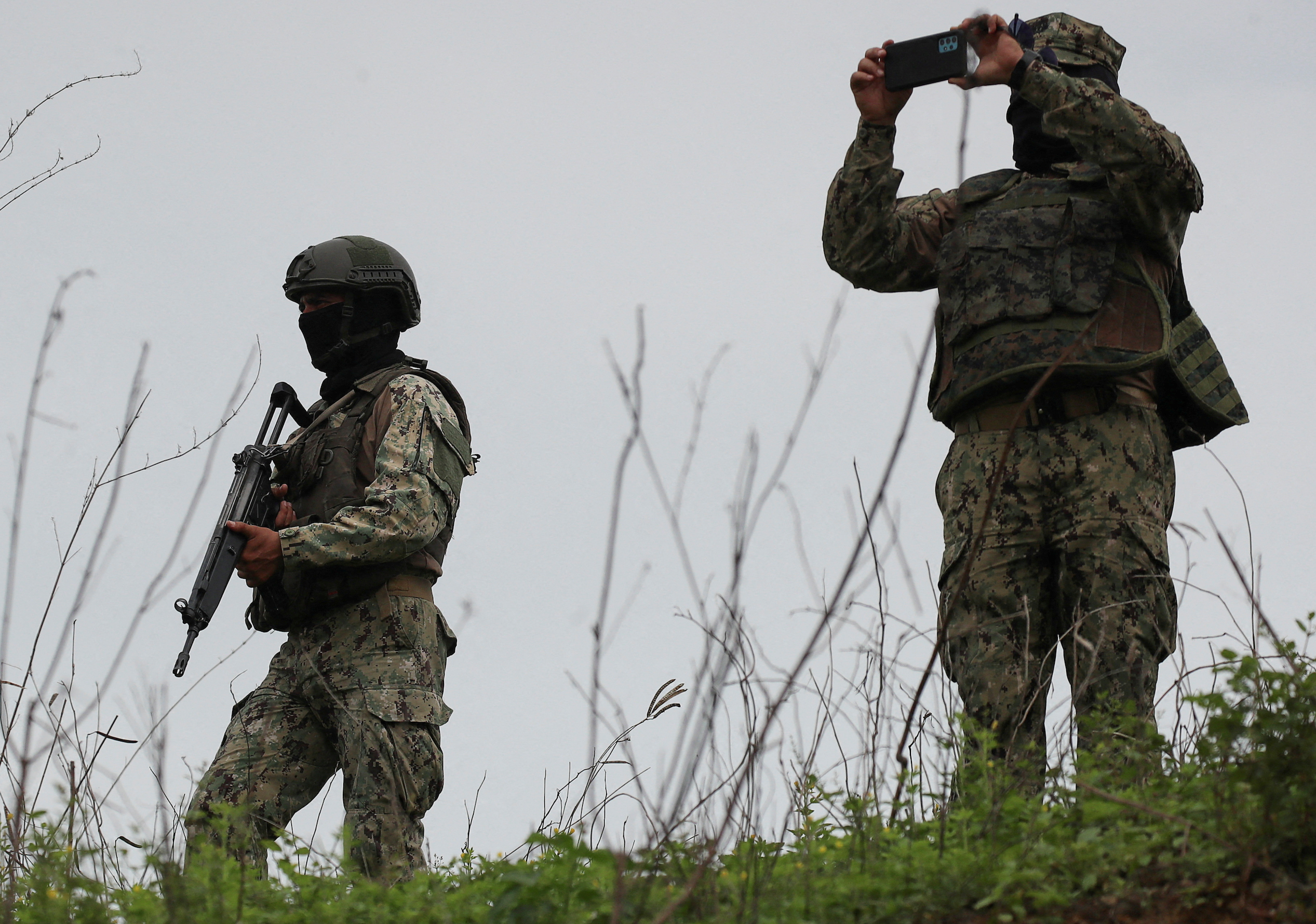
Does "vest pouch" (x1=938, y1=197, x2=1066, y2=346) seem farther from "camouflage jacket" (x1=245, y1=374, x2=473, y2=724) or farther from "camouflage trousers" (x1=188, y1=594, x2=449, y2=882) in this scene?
"camouflage trousers" (x1=188, y1=594, x2=449, y2=882)

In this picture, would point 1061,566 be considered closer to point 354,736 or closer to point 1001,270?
point 1001,270

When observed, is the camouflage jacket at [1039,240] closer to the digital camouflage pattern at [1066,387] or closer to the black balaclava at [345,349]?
the digital camouflage pattern at [1066,387]

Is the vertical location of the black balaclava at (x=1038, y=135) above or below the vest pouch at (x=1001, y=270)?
above

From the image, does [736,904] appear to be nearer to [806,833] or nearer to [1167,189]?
[806,833]

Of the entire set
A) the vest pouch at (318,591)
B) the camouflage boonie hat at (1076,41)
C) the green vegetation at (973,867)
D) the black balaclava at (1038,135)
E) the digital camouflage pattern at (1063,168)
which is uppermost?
the camouflage boonie hat at (1076,41)

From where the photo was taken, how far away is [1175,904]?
2373 millimetres

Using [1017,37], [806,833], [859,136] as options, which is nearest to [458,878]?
[806,833]

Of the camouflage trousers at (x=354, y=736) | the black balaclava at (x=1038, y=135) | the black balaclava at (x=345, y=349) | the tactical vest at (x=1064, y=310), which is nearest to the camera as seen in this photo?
the tactical vest at (x=1064, y=310)

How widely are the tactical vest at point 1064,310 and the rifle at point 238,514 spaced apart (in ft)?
6.45

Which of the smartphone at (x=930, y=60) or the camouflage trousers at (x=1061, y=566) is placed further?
the smartphone at (x=930, y=60)

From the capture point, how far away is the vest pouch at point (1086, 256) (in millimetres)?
3715

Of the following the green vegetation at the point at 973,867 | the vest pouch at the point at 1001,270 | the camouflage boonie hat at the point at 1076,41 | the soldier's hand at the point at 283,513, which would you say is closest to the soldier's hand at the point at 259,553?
the soldier's hand at the point at 283,513

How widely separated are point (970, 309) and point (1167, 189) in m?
0.57

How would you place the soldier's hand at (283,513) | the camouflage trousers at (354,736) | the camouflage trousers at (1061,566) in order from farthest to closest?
the soldier's hand at (283,513), the camouflage trousers at (354,736), the camouflage trousers at (1061,566)
